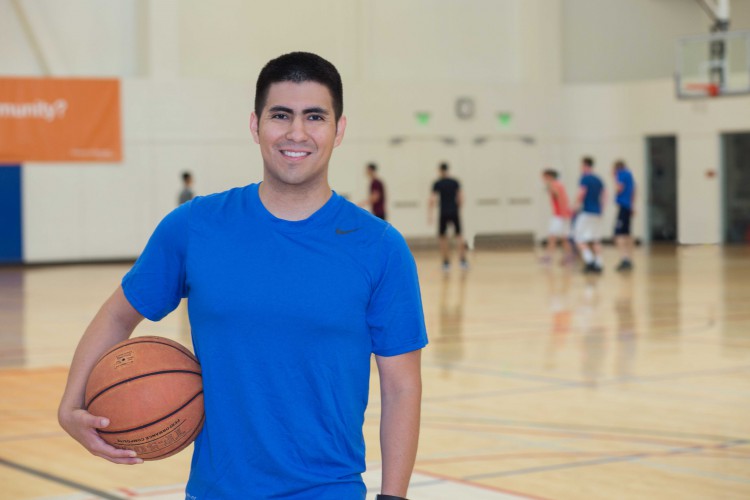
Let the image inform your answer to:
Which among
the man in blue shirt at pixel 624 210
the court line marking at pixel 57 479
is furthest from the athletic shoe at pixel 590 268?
the court line marking at pixel 57 479

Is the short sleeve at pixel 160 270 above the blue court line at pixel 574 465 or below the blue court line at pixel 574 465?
above

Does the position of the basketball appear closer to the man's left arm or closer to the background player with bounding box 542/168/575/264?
the man's left arm

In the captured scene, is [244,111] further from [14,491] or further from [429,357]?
[14,491]

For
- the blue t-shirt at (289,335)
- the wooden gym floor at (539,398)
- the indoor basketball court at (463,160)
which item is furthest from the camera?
the indoor basketball court at (463,160)

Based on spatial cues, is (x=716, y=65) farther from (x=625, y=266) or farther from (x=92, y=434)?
(x=92, y=434)

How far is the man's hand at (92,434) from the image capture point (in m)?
3.02

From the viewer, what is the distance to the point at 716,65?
25922 millimetres

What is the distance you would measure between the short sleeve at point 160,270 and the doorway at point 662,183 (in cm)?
2908

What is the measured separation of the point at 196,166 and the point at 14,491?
2129 cm

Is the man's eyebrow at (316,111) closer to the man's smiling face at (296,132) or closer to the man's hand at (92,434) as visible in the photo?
the man's smiling face at (296,132)

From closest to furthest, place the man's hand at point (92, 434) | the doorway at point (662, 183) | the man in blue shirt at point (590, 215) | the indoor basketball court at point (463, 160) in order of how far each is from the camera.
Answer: the man's hand at point (92, 434) < the indoor basketball court at point (463, 160) < the man in blue shirt at point (590, 215) < the doorway at point (662, 183)

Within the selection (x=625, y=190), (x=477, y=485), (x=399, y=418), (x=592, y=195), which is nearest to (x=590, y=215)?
(x=592, y=195)

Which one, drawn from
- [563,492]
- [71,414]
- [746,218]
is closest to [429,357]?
[563,492]

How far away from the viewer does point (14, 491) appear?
6230 millimetres
